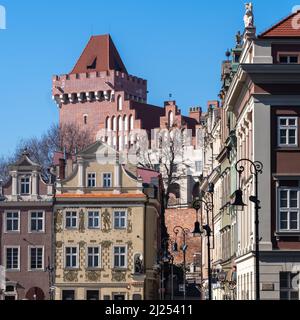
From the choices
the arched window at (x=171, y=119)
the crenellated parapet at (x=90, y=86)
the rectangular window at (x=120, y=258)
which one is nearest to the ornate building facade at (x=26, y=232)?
the rectangular window at (x=120, y=258)

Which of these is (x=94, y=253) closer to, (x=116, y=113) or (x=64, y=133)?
(x=64, y=133)

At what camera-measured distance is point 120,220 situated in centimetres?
6750

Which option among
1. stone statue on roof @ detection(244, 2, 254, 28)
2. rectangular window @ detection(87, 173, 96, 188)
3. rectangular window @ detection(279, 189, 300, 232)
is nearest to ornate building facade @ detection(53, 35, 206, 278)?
→ rectangular window @ detection(87, 173, 96, 188)

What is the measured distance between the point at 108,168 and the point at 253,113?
31509 millimetres

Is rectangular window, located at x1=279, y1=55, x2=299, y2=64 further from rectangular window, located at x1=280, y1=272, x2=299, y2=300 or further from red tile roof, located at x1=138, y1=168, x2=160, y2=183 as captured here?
red tile roof, located at x1=138, y1=168, x2=160, y2=183

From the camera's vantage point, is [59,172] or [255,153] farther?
[59,172]

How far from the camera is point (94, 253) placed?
66.8 metres

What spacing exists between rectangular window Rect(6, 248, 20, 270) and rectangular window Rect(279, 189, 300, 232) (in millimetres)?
34040

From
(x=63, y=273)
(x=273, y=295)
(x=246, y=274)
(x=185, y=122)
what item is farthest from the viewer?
(x=185, y=122)

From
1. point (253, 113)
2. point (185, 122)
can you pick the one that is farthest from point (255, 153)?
point (185, 122)

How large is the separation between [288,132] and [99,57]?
12627cm

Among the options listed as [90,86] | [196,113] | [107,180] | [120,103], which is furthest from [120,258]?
[90,86]

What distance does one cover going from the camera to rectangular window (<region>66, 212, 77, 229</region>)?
2675 inches

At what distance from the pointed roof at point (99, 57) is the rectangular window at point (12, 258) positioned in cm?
9209
